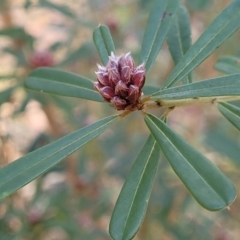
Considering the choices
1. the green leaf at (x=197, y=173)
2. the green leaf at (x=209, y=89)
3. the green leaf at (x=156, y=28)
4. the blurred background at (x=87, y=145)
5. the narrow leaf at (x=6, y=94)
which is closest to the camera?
the green leaf at (x=197, y=173)

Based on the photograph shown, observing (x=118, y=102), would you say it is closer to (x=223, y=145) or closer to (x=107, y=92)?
(x=107, y=92)

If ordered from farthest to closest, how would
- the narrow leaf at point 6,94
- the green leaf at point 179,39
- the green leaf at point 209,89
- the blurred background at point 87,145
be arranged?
the blurred background at point 87,145 → the narrow leaf at point 6,94 → the green leaf at point 179,39 → the green leaf at point 209,89

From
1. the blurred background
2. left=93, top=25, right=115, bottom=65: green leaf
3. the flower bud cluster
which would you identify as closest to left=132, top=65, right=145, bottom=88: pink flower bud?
the flower bud cluster

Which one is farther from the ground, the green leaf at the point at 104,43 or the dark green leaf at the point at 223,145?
the green leaf at the point at 104,43

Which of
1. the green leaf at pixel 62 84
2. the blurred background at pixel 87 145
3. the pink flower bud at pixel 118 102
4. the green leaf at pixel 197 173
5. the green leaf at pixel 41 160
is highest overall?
the pink flower bud at pixel 118 102

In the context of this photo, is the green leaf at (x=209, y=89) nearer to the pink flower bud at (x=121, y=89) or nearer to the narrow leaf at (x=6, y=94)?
the pink flower bud at (x=121, y=89)

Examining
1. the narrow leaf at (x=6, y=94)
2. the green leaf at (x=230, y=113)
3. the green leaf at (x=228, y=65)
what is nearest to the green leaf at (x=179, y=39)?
the green leaf at (x=228, y=65)

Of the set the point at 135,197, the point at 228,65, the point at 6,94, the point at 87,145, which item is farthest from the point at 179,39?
the point at 87,145
